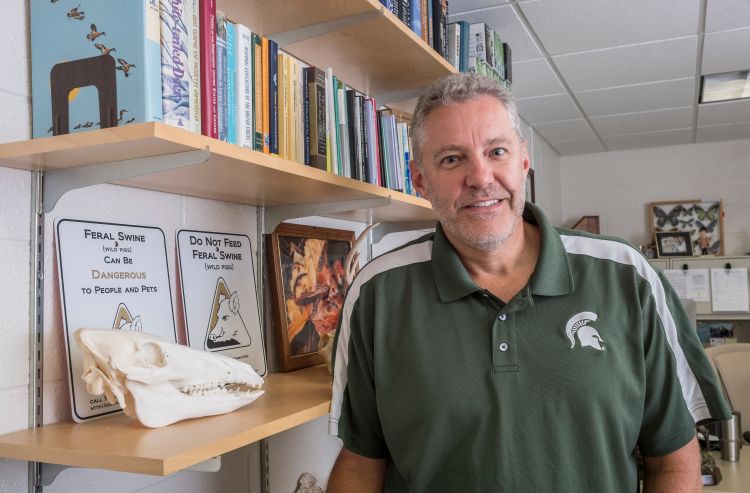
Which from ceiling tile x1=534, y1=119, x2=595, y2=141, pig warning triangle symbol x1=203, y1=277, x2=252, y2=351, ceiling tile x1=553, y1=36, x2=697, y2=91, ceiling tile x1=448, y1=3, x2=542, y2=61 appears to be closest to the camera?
pig warning triangle symbol x1=203, y1=277, x2=252, y2=351

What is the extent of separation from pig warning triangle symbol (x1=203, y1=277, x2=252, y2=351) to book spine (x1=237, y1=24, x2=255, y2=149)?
411 millimetres

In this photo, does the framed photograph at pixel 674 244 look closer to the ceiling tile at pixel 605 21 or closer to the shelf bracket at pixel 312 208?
the ceiling tile at pixel 605 21

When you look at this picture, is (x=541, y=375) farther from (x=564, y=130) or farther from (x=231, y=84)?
(x=564, y=130)

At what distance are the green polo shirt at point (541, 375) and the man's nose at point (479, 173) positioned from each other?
0.16m

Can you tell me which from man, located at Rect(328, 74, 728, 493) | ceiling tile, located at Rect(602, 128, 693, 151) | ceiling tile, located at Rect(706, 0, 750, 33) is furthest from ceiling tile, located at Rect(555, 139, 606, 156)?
man, located at Rect(328, 74, 728, 493)

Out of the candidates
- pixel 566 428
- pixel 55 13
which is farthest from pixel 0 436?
pixel 566 428

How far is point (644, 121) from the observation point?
4.59 metres

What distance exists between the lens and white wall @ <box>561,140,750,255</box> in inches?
209

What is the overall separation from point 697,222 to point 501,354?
15.8ft

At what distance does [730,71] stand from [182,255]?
3.26 meters

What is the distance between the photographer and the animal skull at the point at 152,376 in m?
0.99

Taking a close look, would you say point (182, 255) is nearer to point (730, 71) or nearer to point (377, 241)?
point (377, 241)

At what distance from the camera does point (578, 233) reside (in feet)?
4.45

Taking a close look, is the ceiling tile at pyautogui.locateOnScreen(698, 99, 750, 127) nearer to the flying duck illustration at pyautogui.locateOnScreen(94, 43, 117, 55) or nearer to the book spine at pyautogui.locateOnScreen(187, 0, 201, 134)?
the book spine at pyautogui.locateOnScreen(187, 0, 201, 134)
